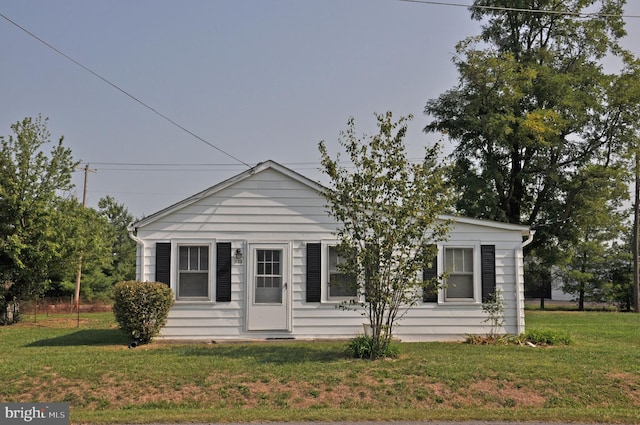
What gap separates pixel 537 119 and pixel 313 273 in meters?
14.2

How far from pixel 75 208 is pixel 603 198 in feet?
67.0

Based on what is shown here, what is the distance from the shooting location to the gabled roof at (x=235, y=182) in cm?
1423

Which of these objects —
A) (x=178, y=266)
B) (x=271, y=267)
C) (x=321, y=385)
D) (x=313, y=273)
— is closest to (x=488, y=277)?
(x=313, y=273)

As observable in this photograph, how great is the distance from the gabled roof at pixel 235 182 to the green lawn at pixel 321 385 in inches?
132

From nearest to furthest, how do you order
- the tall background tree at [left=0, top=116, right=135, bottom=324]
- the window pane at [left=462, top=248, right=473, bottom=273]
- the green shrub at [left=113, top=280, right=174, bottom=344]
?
the green shrub at [left=113, top=280, right=174, bottom=344], the window pane at [left=462, top=248, right=473, bottom=273], the tall background tree at [left=0, top=116, right=135, bottom=324]

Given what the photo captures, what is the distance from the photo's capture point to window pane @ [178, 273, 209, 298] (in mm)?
14289

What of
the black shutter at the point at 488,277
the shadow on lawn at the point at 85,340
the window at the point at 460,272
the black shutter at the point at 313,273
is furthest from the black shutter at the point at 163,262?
the black shutter at the point at 488,277

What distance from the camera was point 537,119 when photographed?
24.5 metres

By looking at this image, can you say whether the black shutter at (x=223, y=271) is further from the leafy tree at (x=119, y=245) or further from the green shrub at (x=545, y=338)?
the leafy tree at (x=119, y=245)

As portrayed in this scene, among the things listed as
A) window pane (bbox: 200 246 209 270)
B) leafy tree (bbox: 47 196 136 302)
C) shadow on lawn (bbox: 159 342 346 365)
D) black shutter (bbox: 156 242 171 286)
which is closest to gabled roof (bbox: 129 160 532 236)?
black shutter (bbox: 156 242 171 286)

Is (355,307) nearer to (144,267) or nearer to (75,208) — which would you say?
(144,267)

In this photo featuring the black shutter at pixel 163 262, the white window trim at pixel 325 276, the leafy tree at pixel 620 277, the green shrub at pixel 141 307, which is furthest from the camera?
the leafy tree at pixel 620 277

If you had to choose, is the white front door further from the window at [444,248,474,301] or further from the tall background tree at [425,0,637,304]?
the tall background tree at [425,0,637,304]

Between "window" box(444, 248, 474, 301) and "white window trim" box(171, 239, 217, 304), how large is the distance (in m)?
5.37
